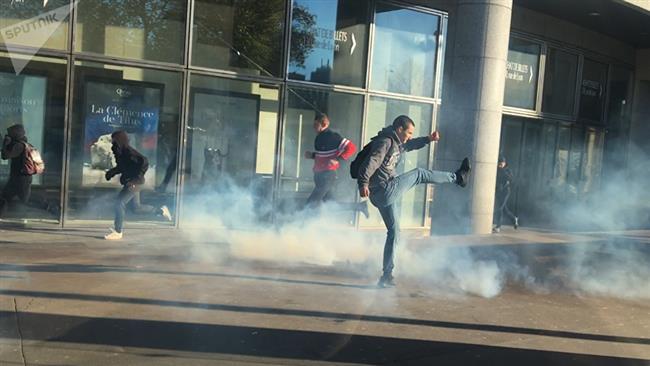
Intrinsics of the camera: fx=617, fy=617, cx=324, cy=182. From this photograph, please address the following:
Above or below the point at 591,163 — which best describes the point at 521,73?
above

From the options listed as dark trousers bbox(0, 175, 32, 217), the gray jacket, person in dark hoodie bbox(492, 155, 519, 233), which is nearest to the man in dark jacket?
dark trousers bbox(0, 175, 32, 217)

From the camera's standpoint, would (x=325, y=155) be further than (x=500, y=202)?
No

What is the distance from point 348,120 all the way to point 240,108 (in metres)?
2.02

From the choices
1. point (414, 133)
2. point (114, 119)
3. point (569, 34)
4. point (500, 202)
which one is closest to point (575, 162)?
point (569, 34)

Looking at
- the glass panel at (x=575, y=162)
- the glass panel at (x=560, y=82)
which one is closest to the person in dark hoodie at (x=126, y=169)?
the glass panel at (x=560, y=82)

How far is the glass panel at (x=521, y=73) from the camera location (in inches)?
542

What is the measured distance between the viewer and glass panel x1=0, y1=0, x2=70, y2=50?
873 cm

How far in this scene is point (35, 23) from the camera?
8.82 m

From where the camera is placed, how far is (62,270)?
6348 mm

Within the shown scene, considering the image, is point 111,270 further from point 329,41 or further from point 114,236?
point 329,41

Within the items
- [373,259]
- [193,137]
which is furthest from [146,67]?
[373,259]

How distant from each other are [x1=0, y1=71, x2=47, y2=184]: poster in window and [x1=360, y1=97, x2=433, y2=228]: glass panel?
5373 millimetres

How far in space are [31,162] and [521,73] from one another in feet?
34.1

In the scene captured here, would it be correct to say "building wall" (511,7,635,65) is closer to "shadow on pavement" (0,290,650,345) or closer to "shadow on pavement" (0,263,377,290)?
"shadow on pavement" (0,263,377,290)
